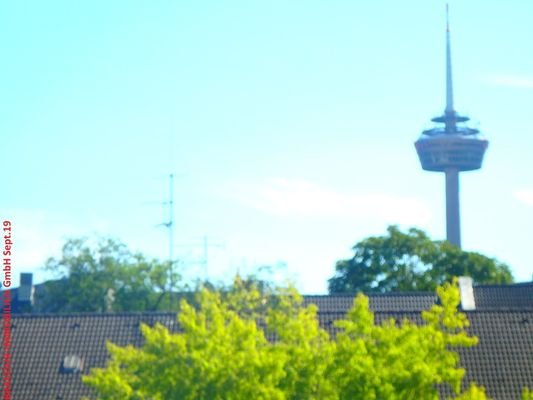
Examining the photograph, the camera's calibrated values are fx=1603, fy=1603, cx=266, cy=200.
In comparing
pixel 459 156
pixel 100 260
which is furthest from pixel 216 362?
pixel 459 156

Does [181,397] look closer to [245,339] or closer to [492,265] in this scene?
[245,339]

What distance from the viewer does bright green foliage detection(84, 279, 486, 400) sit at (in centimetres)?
4366

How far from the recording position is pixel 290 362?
44719mm

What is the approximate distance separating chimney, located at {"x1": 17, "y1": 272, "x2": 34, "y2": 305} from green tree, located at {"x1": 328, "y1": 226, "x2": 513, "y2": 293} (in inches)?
846

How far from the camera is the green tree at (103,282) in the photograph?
109 meters

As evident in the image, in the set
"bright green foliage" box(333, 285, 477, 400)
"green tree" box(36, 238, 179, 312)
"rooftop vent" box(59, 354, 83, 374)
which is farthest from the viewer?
"green tree" box(36, 238, 179, 312)

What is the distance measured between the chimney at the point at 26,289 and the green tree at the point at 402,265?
21487 mm

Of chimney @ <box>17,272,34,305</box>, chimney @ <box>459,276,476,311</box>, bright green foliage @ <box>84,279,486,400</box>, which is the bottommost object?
bright green foliage @ <box>84,279,486,400</box>

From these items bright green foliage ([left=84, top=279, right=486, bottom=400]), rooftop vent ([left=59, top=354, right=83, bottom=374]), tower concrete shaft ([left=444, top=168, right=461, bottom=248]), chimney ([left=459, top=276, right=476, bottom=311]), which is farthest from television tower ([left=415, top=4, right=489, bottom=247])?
bright green foliage ([left=84, top=279, right=486, bottom=400])

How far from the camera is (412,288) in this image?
113062 millimetres

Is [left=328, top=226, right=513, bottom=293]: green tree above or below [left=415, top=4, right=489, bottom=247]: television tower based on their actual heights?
below

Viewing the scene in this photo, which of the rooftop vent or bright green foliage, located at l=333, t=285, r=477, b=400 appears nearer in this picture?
bright green foliage, located at l=333, t=285, r=477, b=400

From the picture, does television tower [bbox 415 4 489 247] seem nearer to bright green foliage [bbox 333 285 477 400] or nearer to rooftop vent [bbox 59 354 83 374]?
rooftop vent [bbox 59 354 83 374]

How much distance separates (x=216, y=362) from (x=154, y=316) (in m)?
22.5
